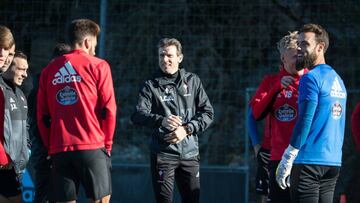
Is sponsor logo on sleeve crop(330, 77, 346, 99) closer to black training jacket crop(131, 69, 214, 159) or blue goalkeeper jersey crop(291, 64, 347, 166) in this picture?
blue goalkeeper jersey crop(291, 64, 347, 166)

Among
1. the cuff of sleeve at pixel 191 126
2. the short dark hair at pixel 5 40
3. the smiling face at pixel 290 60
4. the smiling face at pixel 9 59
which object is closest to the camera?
the short dark hair at pixel 5 40

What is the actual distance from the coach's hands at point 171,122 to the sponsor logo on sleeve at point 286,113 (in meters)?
0.93

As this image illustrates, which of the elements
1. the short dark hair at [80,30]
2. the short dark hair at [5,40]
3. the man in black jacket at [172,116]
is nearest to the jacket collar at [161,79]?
the man in black jacket at [172,116]

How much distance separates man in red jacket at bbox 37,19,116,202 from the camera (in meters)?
7.11

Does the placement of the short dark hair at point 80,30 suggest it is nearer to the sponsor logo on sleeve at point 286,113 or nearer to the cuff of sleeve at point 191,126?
the cuff of sleeve at point 191,126

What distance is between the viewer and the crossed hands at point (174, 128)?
25.9 feet

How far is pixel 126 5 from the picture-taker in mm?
12195

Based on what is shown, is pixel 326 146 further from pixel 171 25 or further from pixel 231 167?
pixel 171 25

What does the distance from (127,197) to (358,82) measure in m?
3.58

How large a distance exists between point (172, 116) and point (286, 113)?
1064 mm

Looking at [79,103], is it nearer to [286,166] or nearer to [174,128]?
[174,128]

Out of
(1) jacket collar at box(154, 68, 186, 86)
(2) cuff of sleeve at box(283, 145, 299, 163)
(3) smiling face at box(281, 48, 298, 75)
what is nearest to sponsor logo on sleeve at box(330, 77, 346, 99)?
(2) cuff of sleeve at box(283, 145, 299, 163)

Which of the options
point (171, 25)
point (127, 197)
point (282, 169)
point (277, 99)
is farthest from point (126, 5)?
point (282, 169)

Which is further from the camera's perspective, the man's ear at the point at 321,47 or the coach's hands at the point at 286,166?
the man's ear at the point at 321,47
